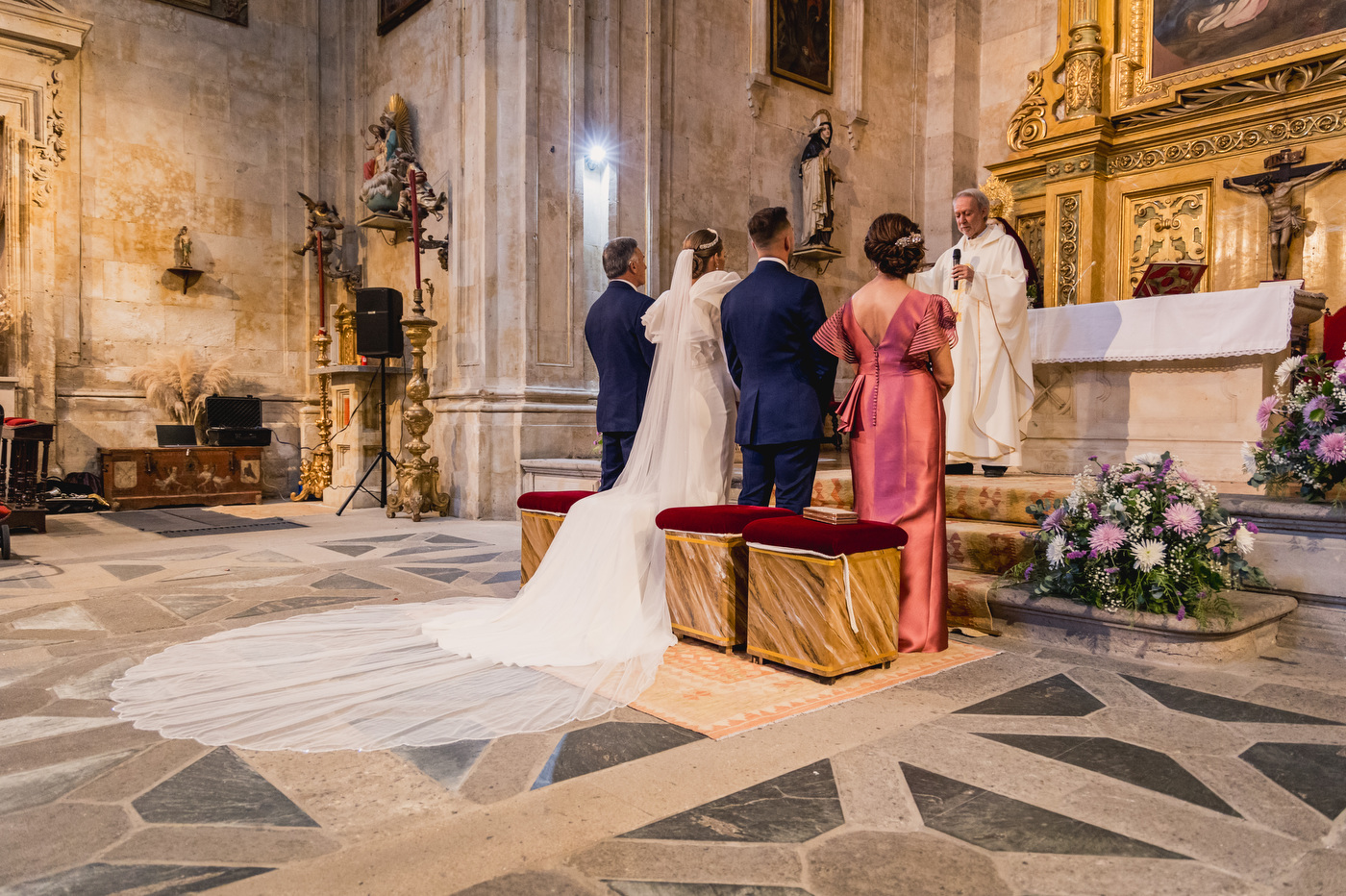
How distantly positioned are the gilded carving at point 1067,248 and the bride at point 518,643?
704 cm

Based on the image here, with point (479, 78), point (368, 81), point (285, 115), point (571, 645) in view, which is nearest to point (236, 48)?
point (285, 115)

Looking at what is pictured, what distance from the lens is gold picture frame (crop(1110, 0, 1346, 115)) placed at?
28.8ft

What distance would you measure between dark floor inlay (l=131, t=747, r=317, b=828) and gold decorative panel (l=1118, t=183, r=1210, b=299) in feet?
32.0

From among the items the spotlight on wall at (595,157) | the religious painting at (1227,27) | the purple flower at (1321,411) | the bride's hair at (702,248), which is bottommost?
the purple flower at (1321,411)

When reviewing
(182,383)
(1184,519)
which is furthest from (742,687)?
(182,383)

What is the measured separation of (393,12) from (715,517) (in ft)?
30.5

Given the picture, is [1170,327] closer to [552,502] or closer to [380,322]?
[552,502]

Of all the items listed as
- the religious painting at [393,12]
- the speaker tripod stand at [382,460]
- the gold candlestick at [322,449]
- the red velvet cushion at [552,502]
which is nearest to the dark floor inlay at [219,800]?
the red velvet cushion at [552,502]

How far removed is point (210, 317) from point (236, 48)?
11.2ft

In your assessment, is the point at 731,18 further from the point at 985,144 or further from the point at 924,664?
the point at 924,664

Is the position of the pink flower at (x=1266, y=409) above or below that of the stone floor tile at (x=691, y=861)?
above

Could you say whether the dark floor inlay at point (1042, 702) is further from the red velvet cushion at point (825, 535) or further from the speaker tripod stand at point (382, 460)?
the speaker tripod stand at point (382, 460)

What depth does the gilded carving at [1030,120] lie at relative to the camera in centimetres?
1069

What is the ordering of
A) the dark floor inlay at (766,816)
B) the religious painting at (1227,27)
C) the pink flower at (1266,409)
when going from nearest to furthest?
1. the dark floor inlay at (766,816)
2. the pink flower at (1266,409)
3. the religious painting at (1227,27)
